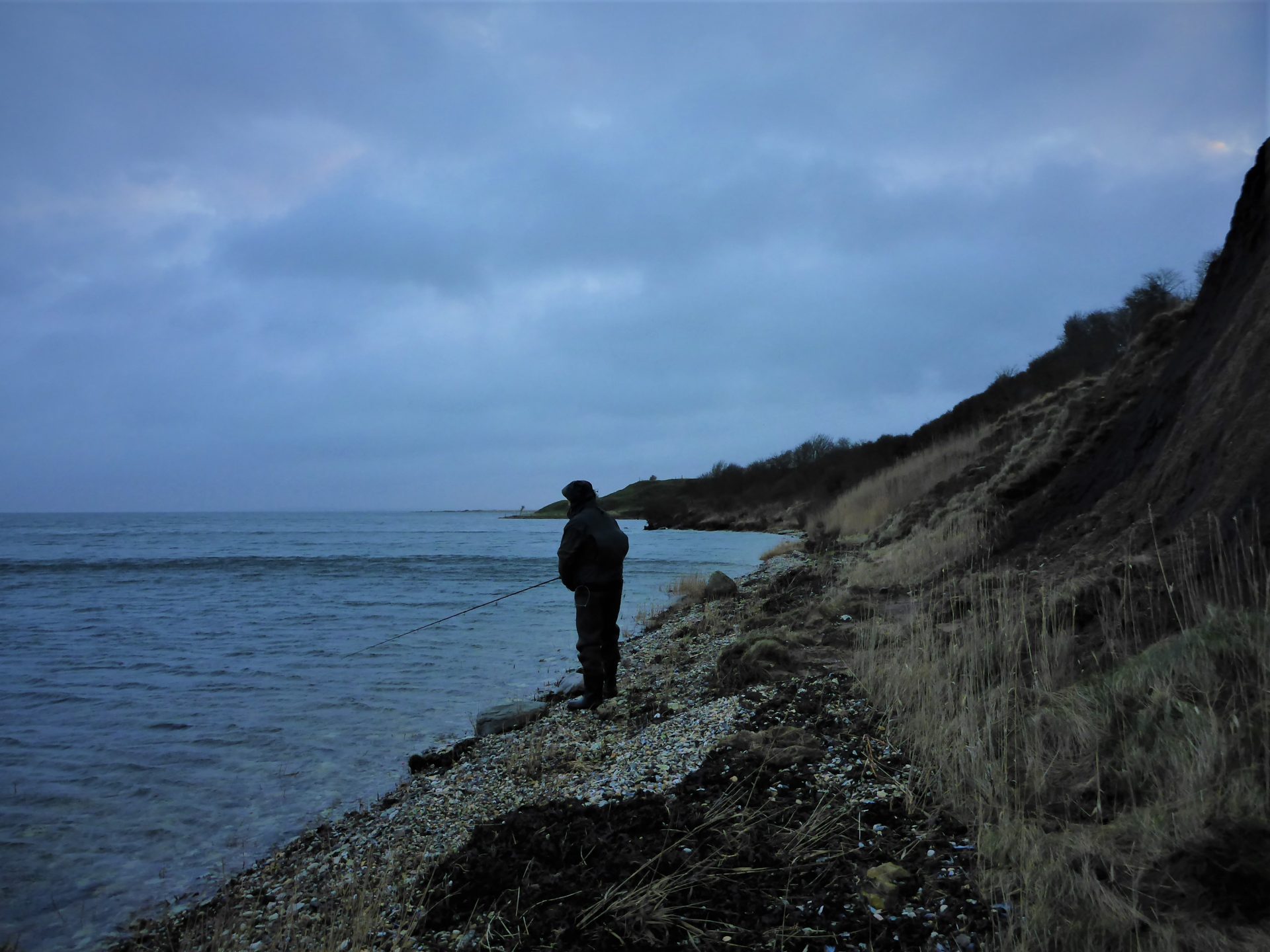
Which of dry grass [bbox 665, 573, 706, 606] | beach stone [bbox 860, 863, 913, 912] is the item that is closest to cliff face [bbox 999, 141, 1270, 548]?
beach stone [bbox 860, 863, 913, 912]

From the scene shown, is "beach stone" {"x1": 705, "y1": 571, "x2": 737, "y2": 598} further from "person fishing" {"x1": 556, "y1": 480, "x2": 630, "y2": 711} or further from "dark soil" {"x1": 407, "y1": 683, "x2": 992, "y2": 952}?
"dark soil" {"x1": 407, "y1": 683, "x2": 992, "y2": 952}

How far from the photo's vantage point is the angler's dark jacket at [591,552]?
334 inches

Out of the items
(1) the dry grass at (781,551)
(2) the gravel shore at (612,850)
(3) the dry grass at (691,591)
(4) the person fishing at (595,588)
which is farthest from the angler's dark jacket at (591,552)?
(1) the dry grass at (781,551)

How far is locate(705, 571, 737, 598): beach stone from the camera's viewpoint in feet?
56.0

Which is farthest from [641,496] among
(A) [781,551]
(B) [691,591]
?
(B) [691,591]

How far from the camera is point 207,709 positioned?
31.2 ft

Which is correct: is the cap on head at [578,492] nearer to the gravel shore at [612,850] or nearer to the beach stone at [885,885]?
the gravel shore at [612,850]

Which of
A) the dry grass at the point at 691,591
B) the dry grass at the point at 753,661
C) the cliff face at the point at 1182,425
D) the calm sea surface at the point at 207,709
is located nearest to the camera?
the calm sea surface at the point at 207,709

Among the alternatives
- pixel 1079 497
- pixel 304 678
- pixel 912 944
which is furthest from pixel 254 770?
pixel 1079 497

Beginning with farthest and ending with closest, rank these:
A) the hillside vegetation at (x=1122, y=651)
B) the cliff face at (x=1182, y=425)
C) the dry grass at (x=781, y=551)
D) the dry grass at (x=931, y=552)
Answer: the dry grass at (x=781, y=551) → the dry grass at (x=931, y=552) → the cliff face at (x=1182, y=425) → the hillside vegetation at (x=1122, y=651)

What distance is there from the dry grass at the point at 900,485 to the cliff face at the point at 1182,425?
10.7m

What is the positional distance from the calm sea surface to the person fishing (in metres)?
1.64

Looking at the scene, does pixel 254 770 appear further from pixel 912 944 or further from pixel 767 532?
pixel 767 532

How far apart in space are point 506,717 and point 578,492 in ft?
8.97
